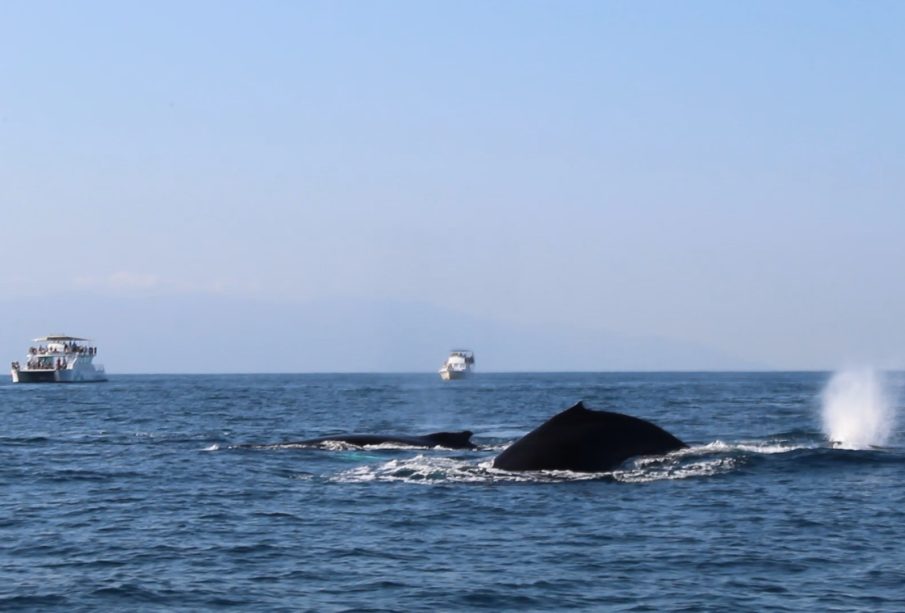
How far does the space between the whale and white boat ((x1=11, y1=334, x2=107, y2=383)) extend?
113 meters

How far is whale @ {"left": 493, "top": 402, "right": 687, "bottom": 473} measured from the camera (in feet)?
75.8

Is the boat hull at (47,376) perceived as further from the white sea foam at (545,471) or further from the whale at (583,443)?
the whale at (583,443)

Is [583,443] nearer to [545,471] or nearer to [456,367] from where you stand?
[545,471]

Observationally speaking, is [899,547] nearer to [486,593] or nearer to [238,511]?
[486,593]

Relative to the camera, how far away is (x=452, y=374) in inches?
6289

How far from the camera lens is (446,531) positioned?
17375 mm

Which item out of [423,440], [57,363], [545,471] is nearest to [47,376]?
[57,363]

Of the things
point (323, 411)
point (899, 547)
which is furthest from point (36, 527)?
point (323, 411)

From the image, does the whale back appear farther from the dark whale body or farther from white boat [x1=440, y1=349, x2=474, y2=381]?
white boat [x1=440, y1=349, x2=474, y2=381]

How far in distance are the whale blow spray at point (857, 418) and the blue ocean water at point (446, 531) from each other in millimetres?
2446

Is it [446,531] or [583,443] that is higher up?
[583,443]

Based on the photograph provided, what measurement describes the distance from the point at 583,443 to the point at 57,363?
374 ft

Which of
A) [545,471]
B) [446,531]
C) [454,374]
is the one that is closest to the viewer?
[446,531]

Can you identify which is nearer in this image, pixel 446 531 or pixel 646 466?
pixel 446 531
